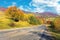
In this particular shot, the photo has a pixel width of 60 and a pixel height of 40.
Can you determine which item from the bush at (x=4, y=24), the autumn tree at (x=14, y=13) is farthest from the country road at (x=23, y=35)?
the autumn tree at (x=14, y=13)

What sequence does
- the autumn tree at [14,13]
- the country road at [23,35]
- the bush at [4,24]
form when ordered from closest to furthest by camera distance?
the country road at [23,35] → the bush at [4,24] → the autumn tree at [14,13]

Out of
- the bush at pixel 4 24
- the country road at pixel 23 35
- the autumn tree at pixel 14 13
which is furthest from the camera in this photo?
the autumn tree at pixel 14 13

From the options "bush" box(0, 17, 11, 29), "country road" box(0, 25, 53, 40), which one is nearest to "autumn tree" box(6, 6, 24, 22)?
"bush" box(0, 17, 11, 29)

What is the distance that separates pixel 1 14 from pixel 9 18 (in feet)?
17.4

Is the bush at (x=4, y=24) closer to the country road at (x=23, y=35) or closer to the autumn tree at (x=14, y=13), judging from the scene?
the autumn tree at (x=14, y=13)

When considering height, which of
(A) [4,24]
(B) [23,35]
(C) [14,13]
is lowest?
(A) [4,24]

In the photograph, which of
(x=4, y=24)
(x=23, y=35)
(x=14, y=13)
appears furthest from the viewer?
→ (x=14, y=13)

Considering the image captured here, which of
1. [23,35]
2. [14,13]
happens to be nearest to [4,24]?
[14,13]

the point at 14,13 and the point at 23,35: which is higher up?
the point at 14,13

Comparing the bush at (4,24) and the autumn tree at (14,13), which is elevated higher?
the autumn tree at (14,13)

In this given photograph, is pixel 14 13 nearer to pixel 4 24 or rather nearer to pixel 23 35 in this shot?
pixel 4 24

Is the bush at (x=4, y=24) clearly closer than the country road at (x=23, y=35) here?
No

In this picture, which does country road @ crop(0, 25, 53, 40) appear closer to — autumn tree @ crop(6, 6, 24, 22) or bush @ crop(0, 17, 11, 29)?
bush @ crop(0, 17, 11, 29)

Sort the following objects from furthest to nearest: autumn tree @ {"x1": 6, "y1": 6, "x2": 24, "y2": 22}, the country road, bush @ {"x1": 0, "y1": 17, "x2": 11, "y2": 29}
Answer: autumn tree @ {"x1": 6, "y1": 6, "x2": 24, "y2": 22}, bush @ {"x1": 0, "y1": 17, "x2": 11, "y2": 29}, the country road
